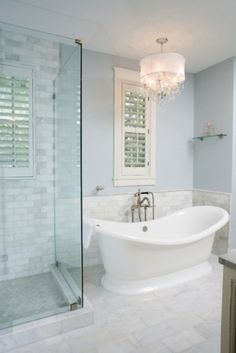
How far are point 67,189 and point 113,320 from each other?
1.39m

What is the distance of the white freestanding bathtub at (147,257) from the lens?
2496mm

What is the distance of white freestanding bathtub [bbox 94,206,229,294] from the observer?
2496mm

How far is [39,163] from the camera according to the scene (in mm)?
2994

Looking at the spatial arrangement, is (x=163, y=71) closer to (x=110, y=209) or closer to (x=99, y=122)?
(x=99, y=122)

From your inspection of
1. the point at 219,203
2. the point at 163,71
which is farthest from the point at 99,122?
the point at 219,203

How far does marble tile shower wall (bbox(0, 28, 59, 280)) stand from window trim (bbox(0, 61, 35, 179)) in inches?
1.6

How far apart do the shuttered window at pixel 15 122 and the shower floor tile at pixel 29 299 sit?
1201 millimetres

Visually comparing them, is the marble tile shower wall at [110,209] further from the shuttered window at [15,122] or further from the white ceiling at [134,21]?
the white ceiling at [134,21]

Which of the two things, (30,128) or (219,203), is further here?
(219,203)

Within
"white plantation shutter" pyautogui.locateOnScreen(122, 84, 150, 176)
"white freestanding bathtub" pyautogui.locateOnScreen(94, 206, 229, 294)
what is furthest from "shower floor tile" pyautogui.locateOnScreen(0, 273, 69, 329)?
"white plantation shutter" pyautogui.locateOnScreen(122, 84, 150, 176)

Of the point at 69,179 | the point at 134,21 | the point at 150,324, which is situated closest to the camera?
the point at 150,324

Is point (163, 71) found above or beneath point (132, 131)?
above

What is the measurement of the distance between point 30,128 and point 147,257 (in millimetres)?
1958

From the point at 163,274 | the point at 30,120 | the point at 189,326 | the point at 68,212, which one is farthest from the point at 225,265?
A: the point at 30,120
